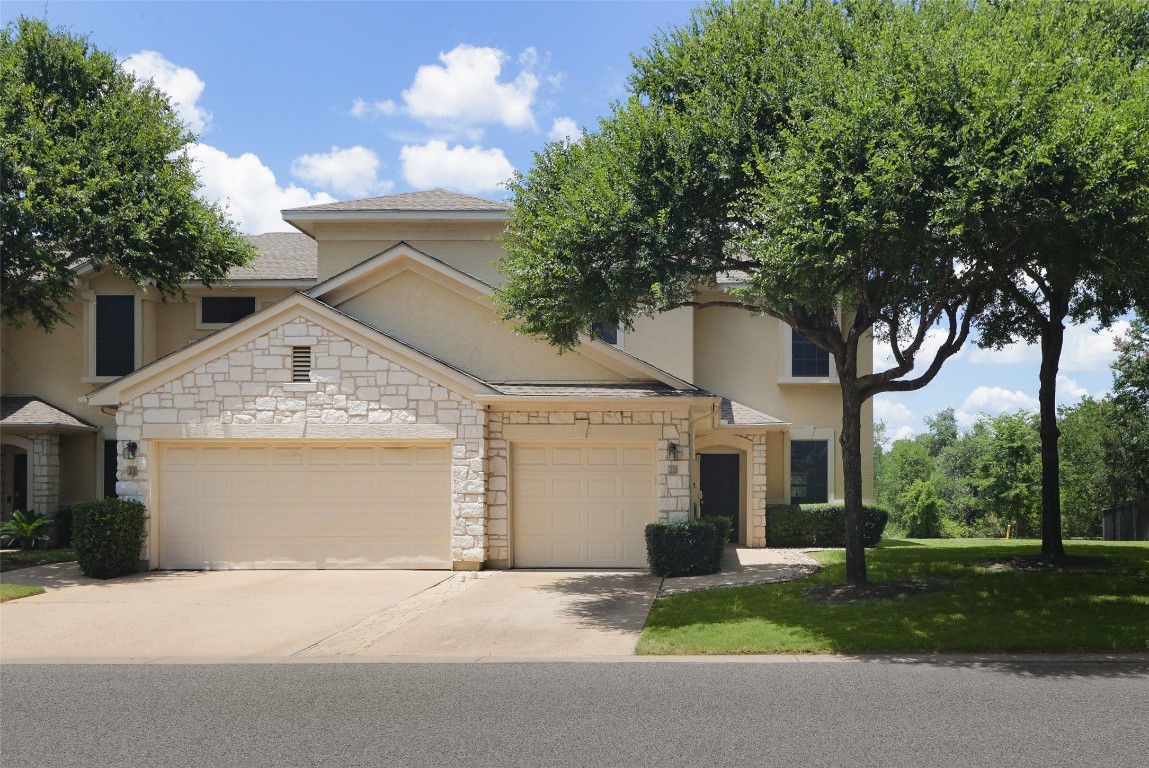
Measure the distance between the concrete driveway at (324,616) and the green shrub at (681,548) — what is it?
40cm

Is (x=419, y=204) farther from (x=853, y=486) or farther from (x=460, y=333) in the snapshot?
→ (x=853, y=486)

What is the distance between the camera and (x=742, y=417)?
20703 mm

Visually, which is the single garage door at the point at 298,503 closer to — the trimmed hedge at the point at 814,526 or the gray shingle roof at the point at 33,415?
the gray shingle roof at the point at 33,415

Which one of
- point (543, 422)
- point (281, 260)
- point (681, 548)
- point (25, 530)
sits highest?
point (281, 260)

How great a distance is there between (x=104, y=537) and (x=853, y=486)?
12645mm

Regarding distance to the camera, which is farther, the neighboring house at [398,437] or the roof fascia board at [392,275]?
the roof fascia board at [392,275]

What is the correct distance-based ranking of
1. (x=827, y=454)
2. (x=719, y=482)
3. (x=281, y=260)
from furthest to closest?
(x=281, y=260) → (x=827, y=454) → (x=719, y=482)

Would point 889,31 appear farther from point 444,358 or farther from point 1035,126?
point 444,358

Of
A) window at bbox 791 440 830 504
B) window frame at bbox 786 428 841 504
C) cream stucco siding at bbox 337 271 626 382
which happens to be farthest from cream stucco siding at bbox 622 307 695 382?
cream stucco siding at bbox 337 271 626 382

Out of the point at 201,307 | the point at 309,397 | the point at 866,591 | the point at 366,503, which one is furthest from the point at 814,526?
the point at 201,307

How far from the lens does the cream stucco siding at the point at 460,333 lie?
57.0 ft

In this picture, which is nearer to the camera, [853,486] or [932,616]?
[932,616]

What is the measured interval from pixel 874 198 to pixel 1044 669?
5311 mm

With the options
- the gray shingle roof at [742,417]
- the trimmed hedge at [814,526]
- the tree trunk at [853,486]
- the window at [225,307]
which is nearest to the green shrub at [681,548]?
the tree trunk at [853,486]
